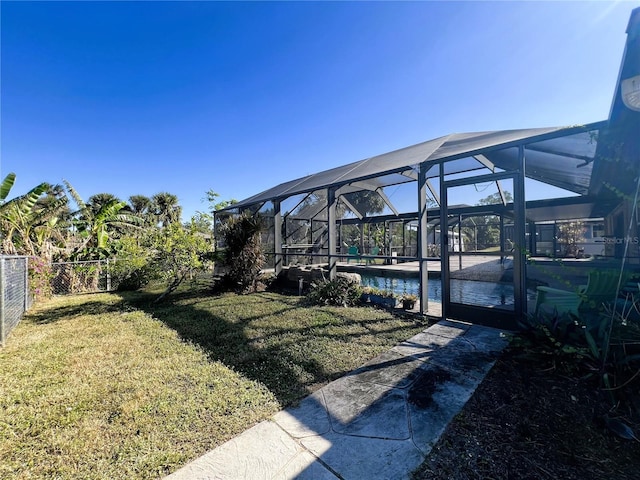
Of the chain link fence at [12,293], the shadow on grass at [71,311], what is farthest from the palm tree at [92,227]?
the shadow on grass at [71,311]

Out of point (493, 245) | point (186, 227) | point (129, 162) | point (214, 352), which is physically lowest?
point (214, 352)

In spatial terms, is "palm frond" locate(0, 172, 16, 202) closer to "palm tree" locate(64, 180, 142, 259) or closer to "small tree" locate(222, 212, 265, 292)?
"palm tree" locate(64, 180, 142, 259)

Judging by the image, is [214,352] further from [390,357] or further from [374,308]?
[374,308]

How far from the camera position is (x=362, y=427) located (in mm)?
2213

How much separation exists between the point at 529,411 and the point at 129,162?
2163 centimetres

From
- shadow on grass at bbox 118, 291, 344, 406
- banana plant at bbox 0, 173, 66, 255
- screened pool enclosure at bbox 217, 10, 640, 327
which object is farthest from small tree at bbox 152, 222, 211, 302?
banana plant at bbox 0, 173, 66, 255

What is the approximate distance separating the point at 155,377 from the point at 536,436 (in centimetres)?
374

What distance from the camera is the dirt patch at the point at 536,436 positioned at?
1.77 m

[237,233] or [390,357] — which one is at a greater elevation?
[237,233]

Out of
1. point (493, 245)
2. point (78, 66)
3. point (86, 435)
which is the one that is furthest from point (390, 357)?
point (78, 66)

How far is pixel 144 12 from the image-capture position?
710 cm

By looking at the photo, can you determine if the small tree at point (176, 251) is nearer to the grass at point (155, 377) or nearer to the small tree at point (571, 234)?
the grass at point (155, 377)

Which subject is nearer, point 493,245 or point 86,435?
point 86,435

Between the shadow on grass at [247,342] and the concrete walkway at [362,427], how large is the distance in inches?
14.2
